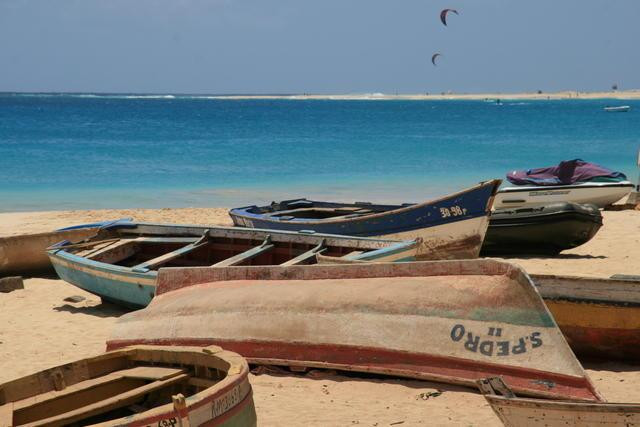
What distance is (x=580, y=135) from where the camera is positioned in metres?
61.1

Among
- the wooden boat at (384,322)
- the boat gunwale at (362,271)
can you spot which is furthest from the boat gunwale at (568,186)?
the wooden boat at (384,322)

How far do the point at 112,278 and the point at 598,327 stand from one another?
5392 millimetres

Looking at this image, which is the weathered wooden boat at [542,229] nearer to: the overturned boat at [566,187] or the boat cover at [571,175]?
the overturned boat at [566,187]

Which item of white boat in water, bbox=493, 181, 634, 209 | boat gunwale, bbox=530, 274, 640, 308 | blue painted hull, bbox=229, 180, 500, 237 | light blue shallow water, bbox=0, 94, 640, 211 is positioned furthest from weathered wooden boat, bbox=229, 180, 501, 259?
light blue shallow water, bbox=0, 94, 640, 211

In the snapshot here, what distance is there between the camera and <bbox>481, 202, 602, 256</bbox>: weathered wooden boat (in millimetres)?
13312

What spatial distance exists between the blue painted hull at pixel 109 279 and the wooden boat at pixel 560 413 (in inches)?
214

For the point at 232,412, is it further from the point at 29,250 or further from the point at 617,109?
the point at 617,109

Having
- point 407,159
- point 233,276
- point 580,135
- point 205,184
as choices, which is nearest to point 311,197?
point 205,184

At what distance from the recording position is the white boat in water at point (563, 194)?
17.6 meters

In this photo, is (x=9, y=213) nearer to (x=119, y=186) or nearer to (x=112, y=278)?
(x=119, y=186)

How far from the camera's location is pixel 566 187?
18500 millimetres

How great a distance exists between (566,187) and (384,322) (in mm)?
12215

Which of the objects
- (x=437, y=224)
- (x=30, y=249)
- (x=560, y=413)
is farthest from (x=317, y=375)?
(x=30, y=249)

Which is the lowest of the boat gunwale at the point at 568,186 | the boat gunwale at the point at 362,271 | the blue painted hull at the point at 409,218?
the boat gunwale at the point at 362,271
